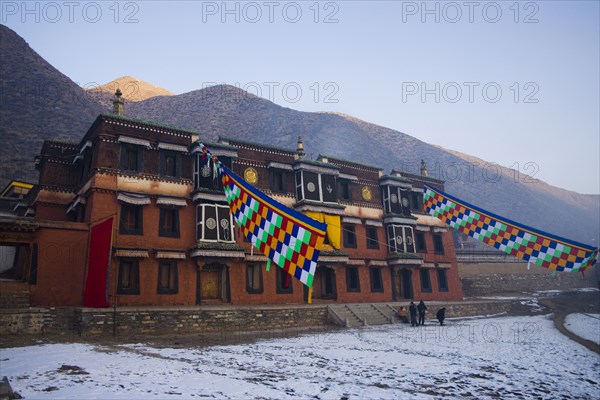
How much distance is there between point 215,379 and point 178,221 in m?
16.9

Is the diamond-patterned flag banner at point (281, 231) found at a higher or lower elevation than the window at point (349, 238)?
lower

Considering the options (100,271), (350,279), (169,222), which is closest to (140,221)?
(169,222)

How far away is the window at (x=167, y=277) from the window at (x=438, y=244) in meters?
24.9


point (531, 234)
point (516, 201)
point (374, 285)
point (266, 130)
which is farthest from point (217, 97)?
point (531, 234)

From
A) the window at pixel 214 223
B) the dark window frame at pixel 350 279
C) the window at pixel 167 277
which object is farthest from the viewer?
the dark window frame at pixel 350 279

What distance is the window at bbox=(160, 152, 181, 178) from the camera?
25.3 m

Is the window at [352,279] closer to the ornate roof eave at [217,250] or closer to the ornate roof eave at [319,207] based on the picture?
the ornate roof eave at [319,207]

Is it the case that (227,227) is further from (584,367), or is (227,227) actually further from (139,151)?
(584,367)

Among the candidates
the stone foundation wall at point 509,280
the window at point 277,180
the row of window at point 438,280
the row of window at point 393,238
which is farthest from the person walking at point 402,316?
the stone foundation wall at point 509,280

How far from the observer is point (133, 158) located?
79.9ft

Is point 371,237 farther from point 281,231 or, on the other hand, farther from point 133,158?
point 281,231

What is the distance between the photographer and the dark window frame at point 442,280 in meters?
36.9

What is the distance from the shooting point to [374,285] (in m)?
32.8

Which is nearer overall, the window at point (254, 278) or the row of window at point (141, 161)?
the row of window at point (141, 161)
